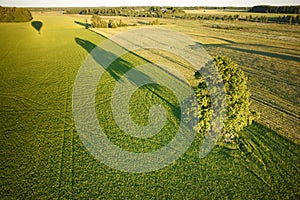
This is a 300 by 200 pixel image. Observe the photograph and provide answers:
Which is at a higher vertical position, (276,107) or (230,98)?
(230,98)

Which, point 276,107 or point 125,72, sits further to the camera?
point 125,72

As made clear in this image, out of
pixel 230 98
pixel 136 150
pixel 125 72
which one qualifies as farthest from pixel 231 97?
pixel 125 72

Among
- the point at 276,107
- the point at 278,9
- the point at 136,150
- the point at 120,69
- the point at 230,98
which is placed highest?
A: the point at 278,9

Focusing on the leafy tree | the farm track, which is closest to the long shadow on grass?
the leafy tree

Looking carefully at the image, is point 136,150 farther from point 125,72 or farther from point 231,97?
point 125,72

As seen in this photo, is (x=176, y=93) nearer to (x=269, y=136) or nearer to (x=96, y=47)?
(x=269, y=136)

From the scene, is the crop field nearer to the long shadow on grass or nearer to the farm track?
the farm track

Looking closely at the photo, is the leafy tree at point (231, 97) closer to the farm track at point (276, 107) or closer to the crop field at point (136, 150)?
the crop field at point (136, 150)

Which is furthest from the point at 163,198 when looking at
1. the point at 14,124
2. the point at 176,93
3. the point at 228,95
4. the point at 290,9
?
the point at 290,9
